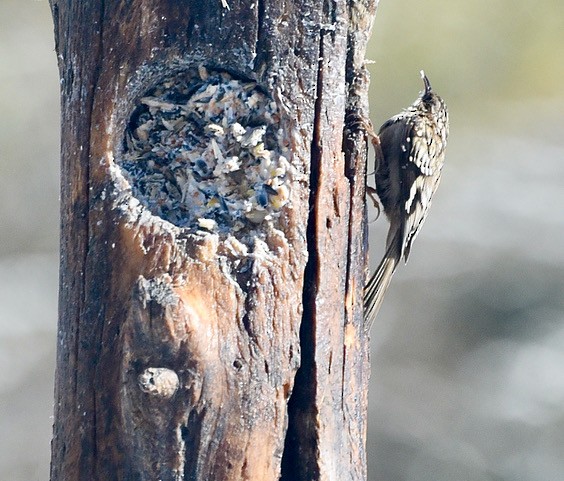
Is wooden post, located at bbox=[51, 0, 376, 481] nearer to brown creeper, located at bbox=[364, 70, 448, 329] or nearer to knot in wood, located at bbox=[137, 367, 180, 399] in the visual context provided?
knot in wood, located at bbox=[137, 367, 180, 399]

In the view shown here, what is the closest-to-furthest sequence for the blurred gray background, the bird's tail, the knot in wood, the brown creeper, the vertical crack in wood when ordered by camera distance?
1. the knot in wood
2. the vertical crack in wood
3. the bird's tail
4. the brown creeper
5. the blurred gray background

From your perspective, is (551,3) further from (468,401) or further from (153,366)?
(153,366)

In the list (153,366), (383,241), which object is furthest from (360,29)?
(383,241)

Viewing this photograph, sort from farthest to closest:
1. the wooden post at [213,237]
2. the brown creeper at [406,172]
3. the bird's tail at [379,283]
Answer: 1. the brown creeper at [406,172]
2. the bird's tail at [379,283]
3. the wooden post at [213,237]

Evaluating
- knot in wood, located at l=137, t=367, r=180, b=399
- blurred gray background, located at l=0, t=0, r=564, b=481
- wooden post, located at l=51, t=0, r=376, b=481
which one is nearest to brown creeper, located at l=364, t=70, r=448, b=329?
wooden post, located at l=51, t=0, r=376, b=481

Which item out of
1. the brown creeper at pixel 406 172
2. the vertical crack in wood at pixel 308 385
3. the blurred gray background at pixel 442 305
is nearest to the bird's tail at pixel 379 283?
the brown creeper at pixel 406 172

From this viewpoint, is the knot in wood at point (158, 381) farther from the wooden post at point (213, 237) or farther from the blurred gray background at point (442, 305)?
the blurred gray background at point (442, 305)
